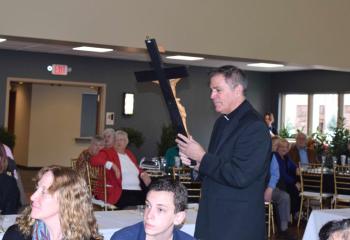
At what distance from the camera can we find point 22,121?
1513cm

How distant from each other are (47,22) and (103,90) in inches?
277

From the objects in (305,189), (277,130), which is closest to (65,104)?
(277,130)

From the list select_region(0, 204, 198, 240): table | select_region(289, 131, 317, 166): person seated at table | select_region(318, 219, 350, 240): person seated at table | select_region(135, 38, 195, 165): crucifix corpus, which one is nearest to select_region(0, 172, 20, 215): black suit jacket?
select_region(0, 204, 198, 240): table

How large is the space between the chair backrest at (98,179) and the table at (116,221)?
2419 millimetres

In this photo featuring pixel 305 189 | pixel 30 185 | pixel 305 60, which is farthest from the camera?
pixel 30 185

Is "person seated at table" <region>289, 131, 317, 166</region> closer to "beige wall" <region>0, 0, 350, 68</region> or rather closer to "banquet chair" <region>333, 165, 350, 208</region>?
"banquet chair" <region>333, 165, 350, 208</region>

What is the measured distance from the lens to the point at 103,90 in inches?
507

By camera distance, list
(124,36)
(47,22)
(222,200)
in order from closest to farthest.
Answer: (222,200), (47,22), (124,36)

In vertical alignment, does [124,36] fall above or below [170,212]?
above

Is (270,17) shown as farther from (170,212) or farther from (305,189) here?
(170,212)

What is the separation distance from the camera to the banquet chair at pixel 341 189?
8.13m

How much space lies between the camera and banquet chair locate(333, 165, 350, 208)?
26.7ft

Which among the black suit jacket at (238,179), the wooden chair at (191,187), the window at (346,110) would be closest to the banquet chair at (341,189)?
the wooden chair at (191,187)

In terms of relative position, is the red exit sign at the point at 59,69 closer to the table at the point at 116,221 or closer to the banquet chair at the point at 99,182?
the banquet chair at the point at 99,182
